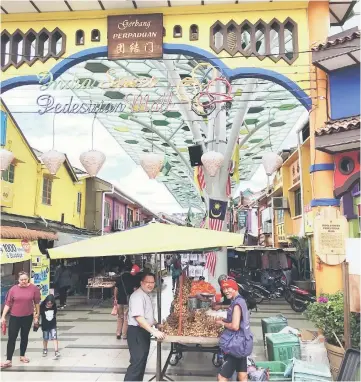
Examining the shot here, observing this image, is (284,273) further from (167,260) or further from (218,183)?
(167,260)

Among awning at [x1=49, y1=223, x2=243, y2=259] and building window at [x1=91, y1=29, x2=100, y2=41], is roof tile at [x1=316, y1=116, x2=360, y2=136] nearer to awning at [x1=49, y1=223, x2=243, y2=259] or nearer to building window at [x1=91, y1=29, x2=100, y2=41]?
awning at [x1=49, y1=223, x2=243, y2=259]

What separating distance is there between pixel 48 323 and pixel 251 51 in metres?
6.34

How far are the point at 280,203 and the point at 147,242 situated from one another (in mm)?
17511

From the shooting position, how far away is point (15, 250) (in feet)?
33.4

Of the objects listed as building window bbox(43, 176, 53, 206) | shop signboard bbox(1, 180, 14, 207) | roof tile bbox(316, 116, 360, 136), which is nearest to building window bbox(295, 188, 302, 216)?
building window bbox(43, 176, 53, 206)

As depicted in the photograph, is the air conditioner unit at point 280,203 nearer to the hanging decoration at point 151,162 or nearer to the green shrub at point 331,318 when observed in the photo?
the hanging decoration at point 151,162

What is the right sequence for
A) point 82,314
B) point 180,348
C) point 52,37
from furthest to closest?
point 82,314, point 52,37, point 180,348

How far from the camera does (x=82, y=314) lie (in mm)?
12352

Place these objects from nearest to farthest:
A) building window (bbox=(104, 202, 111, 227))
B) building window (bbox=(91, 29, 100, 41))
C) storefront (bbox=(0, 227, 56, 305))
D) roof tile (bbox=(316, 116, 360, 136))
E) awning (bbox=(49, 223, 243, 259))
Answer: awning (bbox=(49, 223, 243, 259)) → roof tile (bbox=(316, 116, 360, 136)) → building window (bbox=(91, 29, 100, 41)) → storefront (bbox=(0, 227, 56, 305)) → building window (bbox=(104, 202, 111, 227))

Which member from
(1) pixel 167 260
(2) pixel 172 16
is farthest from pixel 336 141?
(1) pixel 167 260

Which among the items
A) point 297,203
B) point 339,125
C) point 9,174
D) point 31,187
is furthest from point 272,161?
point 297,203

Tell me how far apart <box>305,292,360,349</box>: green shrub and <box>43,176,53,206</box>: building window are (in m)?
13.2

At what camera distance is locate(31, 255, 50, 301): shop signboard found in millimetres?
11945

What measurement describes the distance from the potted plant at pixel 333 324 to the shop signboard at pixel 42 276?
8.26 meters
